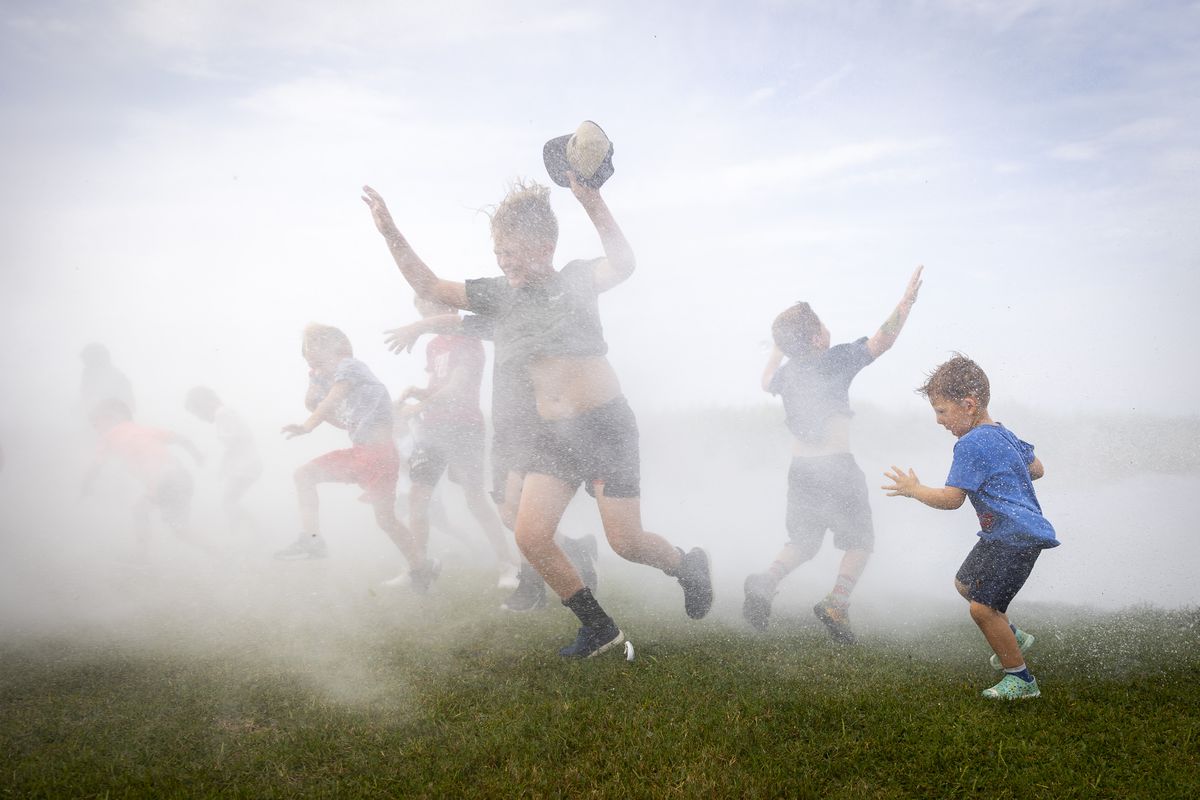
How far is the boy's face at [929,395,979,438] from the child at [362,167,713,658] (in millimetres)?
1682

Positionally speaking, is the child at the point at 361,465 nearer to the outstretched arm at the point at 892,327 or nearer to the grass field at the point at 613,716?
the grass field at the point at 613,716

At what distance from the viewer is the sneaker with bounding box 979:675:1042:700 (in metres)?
3.14

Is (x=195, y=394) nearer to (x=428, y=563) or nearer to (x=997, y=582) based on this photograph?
(x=428, y=563)

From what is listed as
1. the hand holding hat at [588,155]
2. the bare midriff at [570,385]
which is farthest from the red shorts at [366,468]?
the hand holding hat at [588,155]

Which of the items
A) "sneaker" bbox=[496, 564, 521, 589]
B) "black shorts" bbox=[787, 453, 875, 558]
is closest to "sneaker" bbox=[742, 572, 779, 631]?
"black shorts" bbox=[787, 453, 875, 558]

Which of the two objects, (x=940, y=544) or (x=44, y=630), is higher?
(x=44, y=630)

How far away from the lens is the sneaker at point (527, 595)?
5.24 meters

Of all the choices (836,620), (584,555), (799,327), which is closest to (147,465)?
(584,555)

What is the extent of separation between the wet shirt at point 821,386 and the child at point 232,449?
7.54 m

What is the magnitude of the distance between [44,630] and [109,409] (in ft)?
13.0

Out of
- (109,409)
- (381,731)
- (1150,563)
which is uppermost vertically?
(109,409)

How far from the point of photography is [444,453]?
6.27 metres

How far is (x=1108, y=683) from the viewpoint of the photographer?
3.24 metres

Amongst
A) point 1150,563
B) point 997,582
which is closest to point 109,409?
point 997,582
